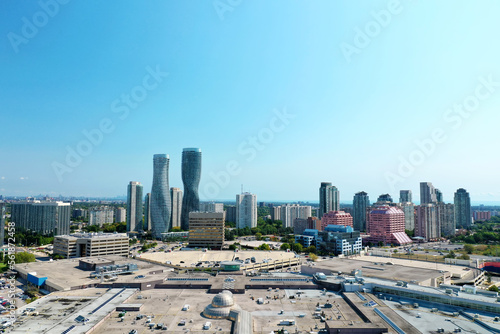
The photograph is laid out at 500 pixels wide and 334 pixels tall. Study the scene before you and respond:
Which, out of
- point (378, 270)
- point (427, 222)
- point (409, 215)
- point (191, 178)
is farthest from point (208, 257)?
point (409, 215)

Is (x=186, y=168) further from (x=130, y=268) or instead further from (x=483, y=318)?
(x=483, y=318)

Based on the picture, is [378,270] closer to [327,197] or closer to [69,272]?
[69,272]

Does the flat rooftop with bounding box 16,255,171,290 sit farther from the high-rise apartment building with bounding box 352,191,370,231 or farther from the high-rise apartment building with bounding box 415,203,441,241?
the high-rise apartment building with bounding box 352,191,370,231

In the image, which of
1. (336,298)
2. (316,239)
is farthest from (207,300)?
(316,239)

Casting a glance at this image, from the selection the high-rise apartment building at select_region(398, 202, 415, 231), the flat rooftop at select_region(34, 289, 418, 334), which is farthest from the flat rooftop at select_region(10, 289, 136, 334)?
the high-rise apartment building at select_region(398, 202, 415, 231)

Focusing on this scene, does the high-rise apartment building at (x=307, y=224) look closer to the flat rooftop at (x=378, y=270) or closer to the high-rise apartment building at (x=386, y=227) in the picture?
the high-rise apartment building at (x=386, y=227)
